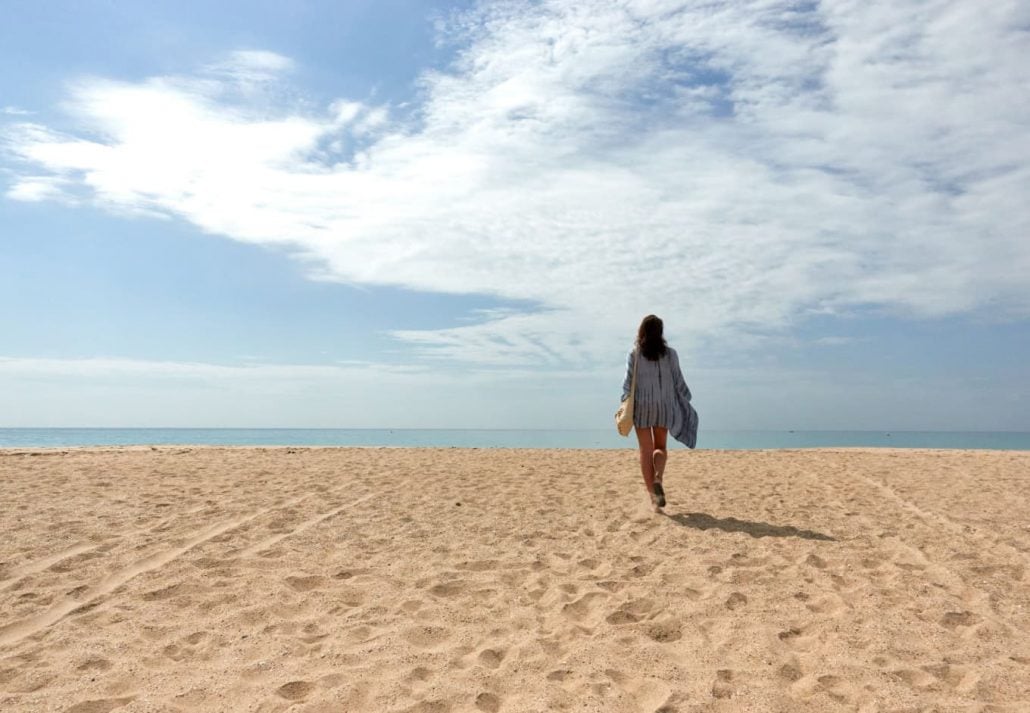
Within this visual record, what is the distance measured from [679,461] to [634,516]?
282 inches

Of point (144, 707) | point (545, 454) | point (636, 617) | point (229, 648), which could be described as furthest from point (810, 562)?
point (545, 454)

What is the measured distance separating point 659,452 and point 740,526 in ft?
3.87

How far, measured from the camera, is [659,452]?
7738mm

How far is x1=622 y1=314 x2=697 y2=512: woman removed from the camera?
7.71m

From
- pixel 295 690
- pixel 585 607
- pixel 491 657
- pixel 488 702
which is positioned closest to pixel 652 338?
pixel 585 607

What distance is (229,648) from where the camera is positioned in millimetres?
3908

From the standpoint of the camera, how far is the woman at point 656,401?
7.71 metres

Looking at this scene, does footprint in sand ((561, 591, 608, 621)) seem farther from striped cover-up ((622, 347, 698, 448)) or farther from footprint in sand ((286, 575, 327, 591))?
striped cover-up ((622, 347, 698, 448))

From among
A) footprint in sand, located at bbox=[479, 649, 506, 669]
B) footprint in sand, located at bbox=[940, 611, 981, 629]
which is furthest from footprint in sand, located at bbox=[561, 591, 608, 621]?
footprint in sand, located at bbox=[940, 611, 981, 629]

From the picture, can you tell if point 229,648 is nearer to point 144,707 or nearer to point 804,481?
point 144,707

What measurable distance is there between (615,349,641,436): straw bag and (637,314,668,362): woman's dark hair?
139 mm

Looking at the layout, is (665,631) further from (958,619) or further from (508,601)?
(958,619)

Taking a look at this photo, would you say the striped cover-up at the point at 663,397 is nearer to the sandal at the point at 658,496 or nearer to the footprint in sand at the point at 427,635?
the sandal at the point at 658,496

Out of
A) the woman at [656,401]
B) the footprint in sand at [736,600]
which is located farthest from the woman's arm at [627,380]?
the footprint in sand at [736,600]
